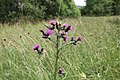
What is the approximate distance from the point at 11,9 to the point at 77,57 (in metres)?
10.3

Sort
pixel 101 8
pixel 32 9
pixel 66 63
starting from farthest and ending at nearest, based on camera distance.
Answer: pixel 101 8 → pixel 32 9 → pixel 66 63

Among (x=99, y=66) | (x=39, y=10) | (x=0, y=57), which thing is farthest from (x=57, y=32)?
(x=39, y=10)

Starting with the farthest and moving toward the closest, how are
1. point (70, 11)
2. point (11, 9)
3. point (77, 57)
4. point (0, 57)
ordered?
point (70, 11), point (11, 9), point (0, 57), point (77, 57)

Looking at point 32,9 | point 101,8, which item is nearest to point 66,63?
point 32,9

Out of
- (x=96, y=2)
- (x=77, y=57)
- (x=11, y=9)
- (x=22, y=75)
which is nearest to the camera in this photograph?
(x=22, y=75)

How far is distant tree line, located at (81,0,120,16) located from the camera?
3392 centimetres

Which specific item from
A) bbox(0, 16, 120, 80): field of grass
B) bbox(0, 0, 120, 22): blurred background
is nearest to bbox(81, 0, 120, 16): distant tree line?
bbox(0, 0, 120, 22): blurred background

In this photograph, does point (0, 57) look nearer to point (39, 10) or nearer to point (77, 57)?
point (77, 57)

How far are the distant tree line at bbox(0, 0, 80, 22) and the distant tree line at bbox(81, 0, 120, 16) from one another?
18.7 metres

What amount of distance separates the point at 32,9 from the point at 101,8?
21.4 m

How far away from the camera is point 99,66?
388 cm

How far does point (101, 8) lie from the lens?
112 feet

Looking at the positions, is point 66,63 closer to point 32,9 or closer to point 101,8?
point 32,9

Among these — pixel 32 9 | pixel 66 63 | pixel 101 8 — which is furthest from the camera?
pixel 101 8
